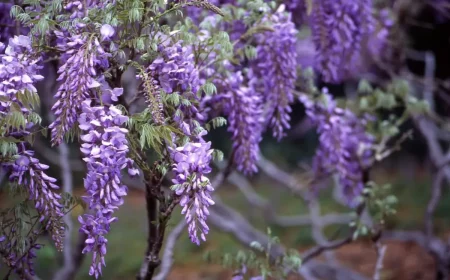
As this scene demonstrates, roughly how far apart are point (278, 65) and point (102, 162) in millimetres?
1079

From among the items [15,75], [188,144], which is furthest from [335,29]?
[15,75]

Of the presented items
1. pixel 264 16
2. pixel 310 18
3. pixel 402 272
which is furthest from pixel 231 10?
pixel 402 272

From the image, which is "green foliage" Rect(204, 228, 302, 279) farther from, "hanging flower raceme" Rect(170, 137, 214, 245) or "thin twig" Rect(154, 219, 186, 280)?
"hanging flower raceme" Rect(170, 137, 214, 245)

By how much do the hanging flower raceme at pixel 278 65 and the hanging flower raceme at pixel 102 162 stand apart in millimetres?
902

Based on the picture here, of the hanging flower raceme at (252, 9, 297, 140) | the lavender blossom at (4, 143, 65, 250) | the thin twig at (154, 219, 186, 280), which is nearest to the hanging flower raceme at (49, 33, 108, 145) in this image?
the lavender blossom at (4, 143, 65, 250)

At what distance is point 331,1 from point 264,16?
481 millimetres

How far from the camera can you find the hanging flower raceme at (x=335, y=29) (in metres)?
2.86

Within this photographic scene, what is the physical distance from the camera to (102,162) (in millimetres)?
1759

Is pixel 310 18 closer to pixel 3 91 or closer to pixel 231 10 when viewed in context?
pixel 231 10

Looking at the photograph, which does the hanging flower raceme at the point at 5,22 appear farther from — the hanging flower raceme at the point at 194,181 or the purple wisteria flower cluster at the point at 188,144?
the hanging flower raceme at the point at 194,181

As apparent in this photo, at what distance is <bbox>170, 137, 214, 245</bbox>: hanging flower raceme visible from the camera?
5.91 ft

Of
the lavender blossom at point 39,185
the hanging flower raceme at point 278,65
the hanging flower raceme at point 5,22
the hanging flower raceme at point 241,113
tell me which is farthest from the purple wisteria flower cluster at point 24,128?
the hanging flower raceme at point 278,65

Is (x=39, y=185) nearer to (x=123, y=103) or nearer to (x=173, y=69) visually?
(x=123, y=103)

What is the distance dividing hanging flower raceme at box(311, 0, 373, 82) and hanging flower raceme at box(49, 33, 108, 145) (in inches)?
52.6
